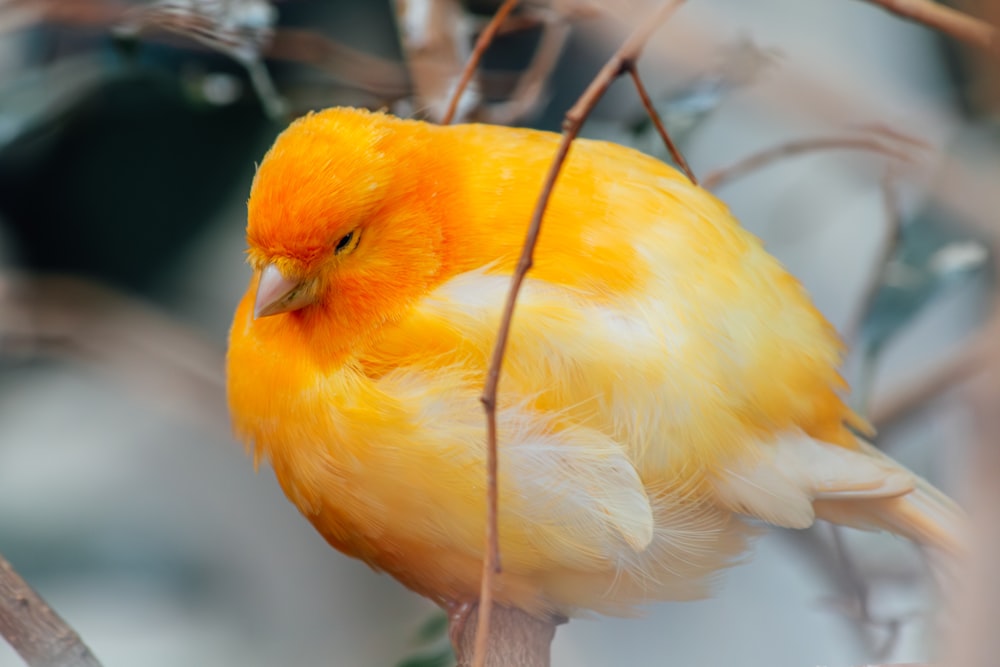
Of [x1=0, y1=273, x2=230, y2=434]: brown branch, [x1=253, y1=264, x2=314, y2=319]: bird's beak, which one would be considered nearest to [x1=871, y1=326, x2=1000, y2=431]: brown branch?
[x1=253, y1=264, x2=314, y2=319]: bird's beak

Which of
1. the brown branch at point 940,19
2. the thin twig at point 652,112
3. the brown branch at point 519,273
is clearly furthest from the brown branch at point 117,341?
the brown branch at point 940,19

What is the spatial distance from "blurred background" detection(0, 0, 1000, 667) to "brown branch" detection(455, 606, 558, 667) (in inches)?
9.2

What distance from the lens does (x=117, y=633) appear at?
2.54 meters

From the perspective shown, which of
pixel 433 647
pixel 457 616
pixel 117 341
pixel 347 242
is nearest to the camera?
pixel 347 242

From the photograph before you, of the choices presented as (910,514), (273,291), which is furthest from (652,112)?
(910,514)

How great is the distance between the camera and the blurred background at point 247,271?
1744mm

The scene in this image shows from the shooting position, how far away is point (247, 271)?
9.09ft

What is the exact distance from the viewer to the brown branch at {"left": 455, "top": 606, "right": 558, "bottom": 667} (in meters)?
1.25

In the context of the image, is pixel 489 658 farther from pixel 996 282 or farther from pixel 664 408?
pixel 996 282

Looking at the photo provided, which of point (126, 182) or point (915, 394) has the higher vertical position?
point (915, 394)

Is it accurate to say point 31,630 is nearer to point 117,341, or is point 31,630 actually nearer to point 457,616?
point 457,616

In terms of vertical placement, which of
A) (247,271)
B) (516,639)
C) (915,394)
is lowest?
(247,271)

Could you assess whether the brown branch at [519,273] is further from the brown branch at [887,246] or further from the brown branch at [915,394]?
the brown branch at [915,394]

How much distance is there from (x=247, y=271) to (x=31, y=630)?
5.65 feet
